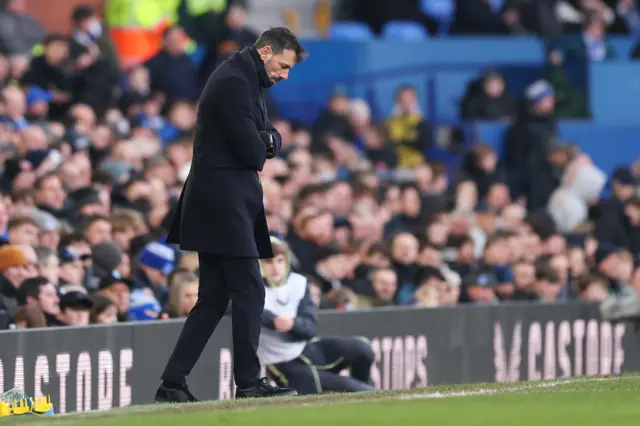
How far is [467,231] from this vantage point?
17.0 m

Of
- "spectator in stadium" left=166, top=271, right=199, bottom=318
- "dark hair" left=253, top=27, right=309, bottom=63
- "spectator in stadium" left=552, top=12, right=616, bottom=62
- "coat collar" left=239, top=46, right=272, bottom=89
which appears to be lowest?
"spectator in stadium" left=166, top=271, right=199, bottom=318

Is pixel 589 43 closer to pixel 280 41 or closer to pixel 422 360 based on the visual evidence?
pixel 422 360

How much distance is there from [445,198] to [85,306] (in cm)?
778

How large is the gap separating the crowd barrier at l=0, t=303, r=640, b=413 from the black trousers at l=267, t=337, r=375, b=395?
0.35m

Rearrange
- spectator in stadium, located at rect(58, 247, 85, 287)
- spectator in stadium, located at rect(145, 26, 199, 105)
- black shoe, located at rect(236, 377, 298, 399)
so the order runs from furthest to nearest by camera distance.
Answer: spectator in stadium, located at rect(145, 26, 199, 105) → spectator in stadium, located at rect(58, 247, 85, 287) → black shoe, located at rect(236, 377, 298, 399)

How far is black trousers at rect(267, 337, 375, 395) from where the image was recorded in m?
12.0

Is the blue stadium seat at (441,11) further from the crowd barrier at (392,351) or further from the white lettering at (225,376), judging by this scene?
the white lettering at (225,376)

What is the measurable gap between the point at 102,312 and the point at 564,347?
472cm

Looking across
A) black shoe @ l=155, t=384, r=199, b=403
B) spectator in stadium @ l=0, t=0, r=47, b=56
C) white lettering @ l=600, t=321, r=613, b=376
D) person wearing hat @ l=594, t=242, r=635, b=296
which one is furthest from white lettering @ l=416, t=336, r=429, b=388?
spectator in stadium @ l=0, t=0, r=47, b=56

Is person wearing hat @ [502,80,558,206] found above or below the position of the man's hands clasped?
above

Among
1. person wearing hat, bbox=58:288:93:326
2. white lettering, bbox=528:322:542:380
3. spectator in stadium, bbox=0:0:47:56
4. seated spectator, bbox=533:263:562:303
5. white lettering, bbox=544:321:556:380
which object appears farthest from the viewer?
spectator in stadium, bbox=0:0:47:56

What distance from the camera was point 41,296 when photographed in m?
11.3

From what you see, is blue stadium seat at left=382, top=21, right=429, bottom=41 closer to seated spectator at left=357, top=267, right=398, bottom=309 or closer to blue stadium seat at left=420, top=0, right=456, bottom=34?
blue stadium seat at left=420, top=0, right=456, bottom=34

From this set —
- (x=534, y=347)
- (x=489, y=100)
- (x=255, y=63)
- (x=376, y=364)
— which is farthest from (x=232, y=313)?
(x=489, y=100)
